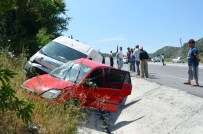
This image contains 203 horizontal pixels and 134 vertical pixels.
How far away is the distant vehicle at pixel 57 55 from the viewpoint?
45.5 ft

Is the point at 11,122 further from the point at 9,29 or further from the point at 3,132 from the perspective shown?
the point at 9,29

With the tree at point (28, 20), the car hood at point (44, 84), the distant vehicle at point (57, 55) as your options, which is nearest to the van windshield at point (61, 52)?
the distant vehicle at point (57, 55)

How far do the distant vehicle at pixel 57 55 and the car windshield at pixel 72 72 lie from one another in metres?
1.82

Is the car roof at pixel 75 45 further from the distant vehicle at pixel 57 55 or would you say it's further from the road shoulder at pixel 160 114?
the road shoulder at pixel 160 114

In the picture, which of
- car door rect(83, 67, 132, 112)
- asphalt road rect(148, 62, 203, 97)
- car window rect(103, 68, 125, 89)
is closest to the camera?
car door rect(83, 67, 132, 112)

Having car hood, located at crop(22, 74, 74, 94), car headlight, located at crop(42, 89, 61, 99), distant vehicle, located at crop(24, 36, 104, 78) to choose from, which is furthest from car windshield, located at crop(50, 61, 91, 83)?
distant vehicle, located at crop(24, 36, 104, 78)

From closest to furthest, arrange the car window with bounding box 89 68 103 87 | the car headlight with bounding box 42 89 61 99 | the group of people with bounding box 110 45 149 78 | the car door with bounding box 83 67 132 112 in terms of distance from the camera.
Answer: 1. the car headlight with bounding box 42 89 61 99
2. the car door with bounding box 83 67 132 112
3. the car window with bounding box 89 68 103 87
4. the group of people with bounding box 110 45 149 78

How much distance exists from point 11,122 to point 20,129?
0.20 m

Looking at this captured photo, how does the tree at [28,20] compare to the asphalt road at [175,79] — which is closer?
the asphalt road at [175,79]

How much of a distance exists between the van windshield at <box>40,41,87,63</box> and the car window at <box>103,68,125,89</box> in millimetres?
2922

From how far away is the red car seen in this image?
9375 mm

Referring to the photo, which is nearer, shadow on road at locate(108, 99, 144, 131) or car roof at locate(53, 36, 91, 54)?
shadow on road at locate(108, 99, 144, 131)

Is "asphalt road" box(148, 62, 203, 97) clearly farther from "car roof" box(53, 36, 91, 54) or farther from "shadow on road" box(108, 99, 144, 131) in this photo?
"car roof" box(53, 36, 91, 54)

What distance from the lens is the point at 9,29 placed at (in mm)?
24016
